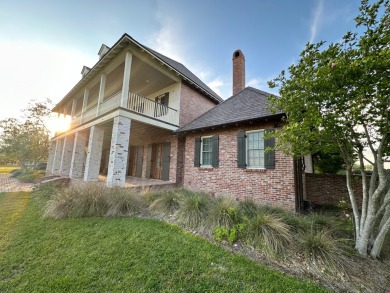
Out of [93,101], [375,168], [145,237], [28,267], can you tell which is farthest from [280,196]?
[93,101]

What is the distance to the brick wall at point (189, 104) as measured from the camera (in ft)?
31.6

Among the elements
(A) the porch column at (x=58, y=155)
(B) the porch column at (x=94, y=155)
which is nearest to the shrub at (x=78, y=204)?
(B) the porch column at (x=94, y=155)

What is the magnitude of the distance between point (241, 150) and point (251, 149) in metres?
0.41

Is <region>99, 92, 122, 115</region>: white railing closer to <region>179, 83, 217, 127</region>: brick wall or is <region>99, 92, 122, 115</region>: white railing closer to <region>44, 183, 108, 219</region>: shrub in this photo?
<region>179, 83, 217, 127</region>: brick wall

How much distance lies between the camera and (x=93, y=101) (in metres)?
14.2

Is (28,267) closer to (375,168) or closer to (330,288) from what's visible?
(330,288)

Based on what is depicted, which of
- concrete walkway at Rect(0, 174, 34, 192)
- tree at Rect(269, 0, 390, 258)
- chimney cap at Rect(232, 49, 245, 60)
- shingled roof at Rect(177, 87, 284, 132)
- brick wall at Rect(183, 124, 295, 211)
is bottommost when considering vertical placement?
concrete walkway at Rect(0, 174, 34, 192)

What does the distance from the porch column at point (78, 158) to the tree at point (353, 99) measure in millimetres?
11318

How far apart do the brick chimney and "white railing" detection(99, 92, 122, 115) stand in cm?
708

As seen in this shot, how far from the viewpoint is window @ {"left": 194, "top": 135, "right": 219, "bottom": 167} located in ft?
25.3

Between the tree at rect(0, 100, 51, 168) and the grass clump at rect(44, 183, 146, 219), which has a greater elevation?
the tree at rect(0, 100, 51, 168)

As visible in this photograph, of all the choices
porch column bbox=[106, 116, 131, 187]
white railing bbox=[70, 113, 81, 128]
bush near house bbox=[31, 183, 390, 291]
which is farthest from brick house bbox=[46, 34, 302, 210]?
bush near house bbox=[31, 183, 390, 291]

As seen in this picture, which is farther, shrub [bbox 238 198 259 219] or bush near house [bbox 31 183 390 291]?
shrub [bbox 238 198 259 219]

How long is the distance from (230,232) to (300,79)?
11.4 feet
